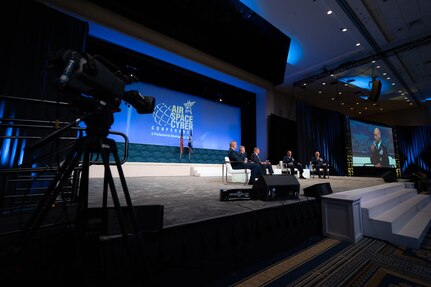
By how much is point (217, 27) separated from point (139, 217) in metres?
5.60

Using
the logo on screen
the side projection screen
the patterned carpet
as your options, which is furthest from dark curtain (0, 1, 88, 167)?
the side projection screen

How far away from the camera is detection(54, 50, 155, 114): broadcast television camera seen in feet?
2.63

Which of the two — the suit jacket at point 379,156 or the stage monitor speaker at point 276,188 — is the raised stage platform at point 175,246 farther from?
the suit jacket at point 379,156

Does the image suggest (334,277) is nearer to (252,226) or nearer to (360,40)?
(252,226)

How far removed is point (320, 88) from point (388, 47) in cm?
303

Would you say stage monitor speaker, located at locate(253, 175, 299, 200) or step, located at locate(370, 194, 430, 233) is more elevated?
stage monitor speaker, located at locate(253, 175, 299, 200)

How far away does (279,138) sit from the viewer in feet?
28.9

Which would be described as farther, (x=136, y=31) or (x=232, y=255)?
(x=136, y=31)

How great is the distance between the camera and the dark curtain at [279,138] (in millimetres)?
8609

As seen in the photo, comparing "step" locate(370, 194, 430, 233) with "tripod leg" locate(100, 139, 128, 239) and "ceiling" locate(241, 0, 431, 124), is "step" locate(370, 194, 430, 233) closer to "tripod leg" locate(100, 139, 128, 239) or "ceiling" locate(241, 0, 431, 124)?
"tripod leg" locate(100, 139, 128, 239)

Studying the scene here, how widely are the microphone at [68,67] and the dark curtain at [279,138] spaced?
8.26 meters

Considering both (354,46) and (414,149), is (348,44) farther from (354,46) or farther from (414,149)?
(414,149)

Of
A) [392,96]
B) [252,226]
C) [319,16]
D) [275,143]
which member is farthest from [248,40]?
[392,96]

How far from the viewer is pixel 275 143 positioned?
8680 millimetres
